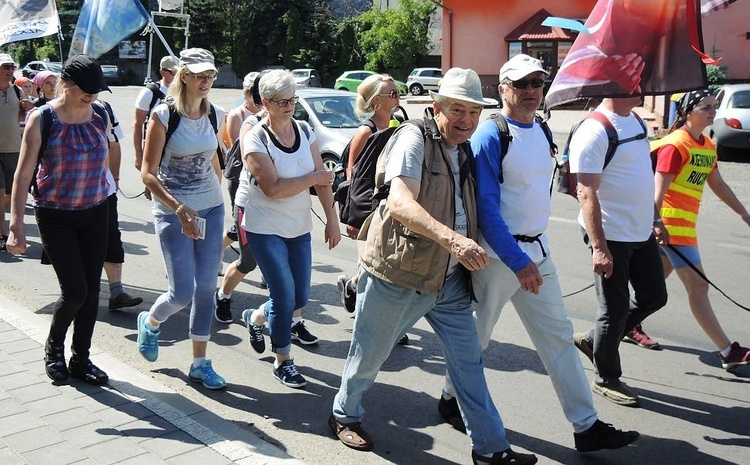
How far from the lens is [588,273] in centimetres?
803

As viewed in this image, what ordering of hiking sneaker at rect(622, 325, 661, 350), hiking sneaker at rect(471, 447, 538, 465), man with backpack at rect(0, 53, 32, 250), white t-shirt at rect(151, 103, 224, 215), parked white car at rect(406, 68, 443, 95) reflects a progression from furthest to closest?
1. parked white car at rect(406, 68, 443, 95)
2. man with backpack at rect(0, 53, 32, 250)
3. hiking sneaker at rect(622, 325, 661, 350)
4. white t-shirt at rect(151, 103, 224, 215)
5. hiking sneaker at rect(471, 447, 538, 465)

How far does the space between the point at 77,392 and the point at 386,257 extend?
2.18 m

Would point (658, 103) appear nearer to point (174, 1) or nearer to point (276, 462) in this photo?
point (174, 1)

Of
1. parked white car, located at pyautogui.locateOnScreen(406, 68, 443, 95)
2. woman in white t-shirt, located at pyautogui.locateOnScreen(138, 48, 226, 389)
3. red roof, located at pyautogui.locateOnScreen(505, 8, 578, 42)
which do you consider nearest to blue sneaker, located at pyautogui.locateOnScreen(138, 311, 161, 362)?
woman in white t-shirt, located at pyautogui.locateOnScreen(138, 48, 226, 389)

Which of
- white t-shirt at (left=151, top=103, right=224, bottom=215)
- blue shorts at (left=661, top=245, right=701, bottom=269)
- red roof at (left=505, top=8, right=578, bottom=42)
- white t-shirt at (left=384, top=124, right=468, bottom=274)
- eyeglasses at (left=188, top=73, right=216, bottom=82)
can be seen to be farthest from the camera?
red roof at (left=505, top=8, right=578, bottom=42)

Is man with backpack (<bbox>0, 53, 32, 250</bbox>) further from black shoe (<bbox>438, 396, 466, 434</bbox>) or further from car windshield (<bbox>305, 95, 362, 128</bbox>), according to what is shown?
black shoe (<bbox>438, 396, 466, 434</bbox>)

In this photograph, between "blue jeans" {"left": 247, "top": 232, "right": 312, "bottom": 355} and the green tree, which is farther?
the green tree

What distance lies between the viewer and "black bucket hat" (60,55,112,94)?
4.74 metres

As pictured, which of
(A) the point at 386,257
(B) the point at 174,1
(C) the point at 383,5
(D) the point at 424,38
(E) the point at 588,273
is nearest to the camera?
(A) the point at 386,257

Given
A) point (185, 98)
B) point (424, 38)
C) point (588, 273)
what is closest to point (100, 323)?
point (185, 98)

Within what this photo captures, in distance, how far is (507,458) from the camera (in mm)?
3930

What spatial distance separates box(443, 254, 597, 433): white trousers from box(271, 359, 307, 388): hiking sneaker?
58.4 inches

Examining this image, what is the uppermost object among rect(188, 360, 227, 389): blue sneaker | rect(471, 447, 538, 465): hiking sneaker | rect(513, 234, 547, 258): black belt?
rect(513, 234, 547, 258): black belt

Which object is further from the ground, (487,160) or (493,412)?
(487,160)
